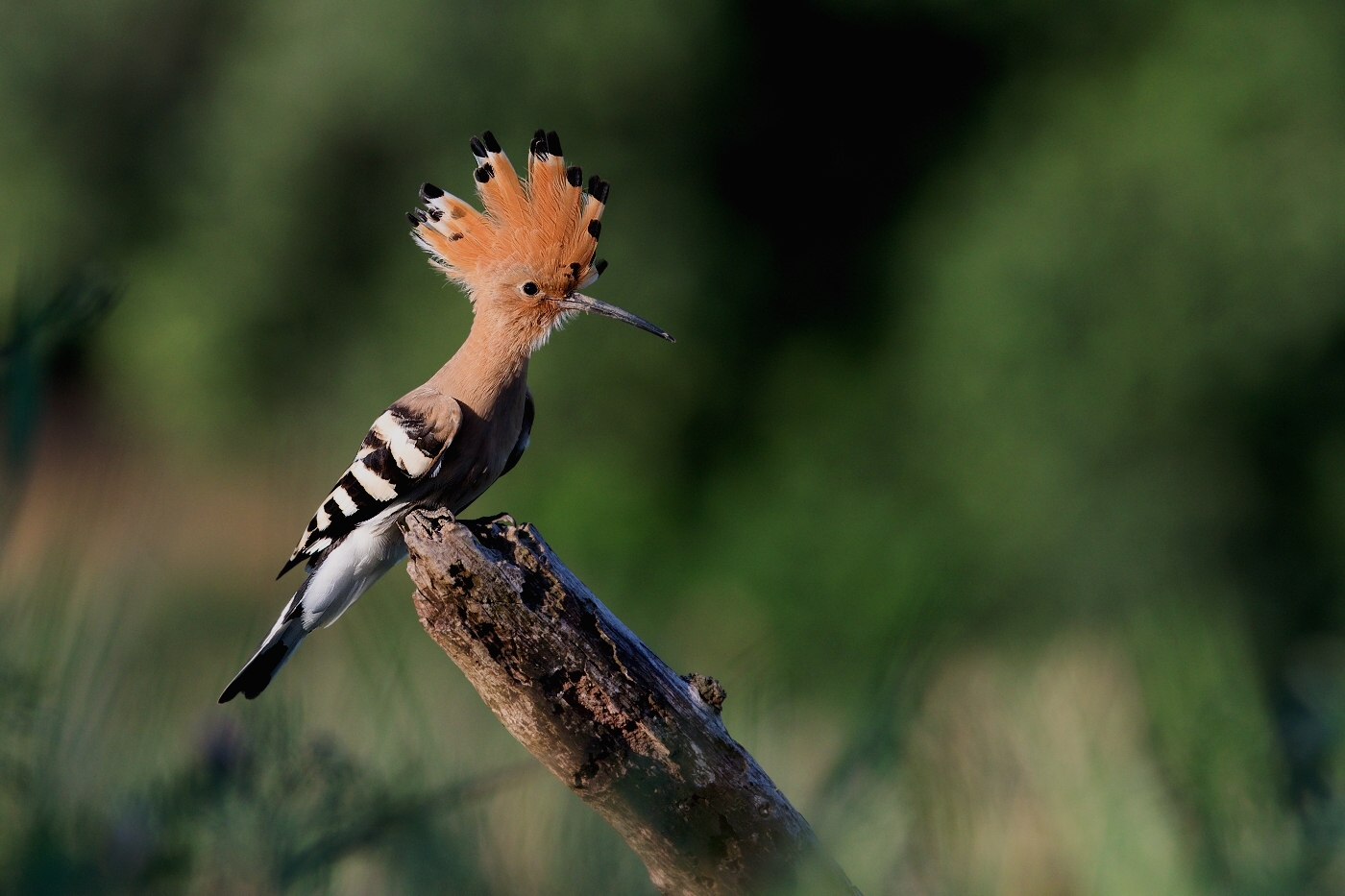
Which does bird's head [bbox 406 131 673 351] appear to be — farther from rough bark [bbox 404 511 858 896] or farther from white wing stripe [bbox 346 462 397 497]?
rough bark [bbox 404 511 858 896]

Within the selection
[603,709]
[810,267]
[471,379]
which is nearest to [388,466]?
[471,379]

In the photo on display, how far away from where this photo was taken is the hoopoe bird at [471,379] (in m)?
1.80

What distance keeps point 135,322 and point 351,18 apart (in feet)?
6.26

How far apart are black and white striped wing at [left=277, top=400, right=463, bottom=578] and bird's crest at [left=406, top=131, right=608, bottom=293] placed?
11.0 inches

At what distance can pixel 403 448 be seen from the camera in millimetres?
1777

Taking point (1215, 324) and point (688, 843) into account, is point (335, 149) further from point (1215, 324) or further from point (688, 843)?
point (688, 843)

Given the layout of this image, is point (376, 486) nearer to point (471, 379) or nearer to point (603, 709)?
point (471, 379)

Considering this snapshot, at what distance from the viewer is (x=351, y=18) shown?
197 inches

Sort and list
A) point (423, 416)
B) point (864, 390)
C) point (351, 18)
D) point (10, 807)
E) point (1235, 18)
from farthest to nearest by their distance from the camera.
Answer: point (864, 390) → point (351, 18) → point (1235, 18) → point (423, 416) → point (10, 807)

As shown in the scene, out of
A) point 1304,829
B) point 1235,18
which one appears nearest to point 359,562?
point 1304,829

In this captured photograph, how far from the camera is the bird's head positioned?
1.85 metres

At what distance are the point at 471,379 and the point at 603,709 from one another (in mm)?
1135

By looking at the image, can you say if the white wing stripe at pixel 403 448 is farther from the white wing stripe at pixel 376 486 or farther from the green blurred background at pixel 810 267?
the green blurred background at pixel 810 267

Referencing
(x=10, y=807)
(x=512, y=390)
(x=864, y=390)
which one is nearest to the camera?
(x=10, y=807)
